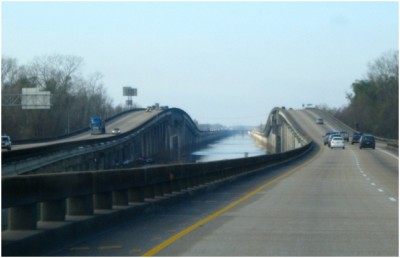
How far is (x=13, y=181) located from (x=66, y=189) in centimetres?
220

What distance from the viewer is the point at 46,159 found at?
186 feet

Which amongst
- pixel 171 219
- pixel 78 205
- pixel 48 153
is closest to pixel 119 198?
pixel 171 219

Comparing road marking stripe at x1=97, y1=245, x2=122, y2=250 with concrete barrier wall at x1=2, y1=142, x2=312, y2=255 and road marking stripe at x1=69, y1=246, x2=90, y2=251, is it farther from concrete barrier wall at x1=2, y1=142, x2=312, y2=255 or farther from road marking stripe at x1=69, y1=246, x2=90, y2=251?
concrete barrier wall at x1=2, y1=142, x2=312, y2=255

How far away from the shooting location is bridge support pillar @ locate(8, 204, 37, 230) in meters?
12.3

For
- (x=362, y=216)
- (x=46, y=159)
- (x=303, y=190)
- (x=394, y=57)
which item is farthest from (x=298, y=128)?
(x=362, y=216)

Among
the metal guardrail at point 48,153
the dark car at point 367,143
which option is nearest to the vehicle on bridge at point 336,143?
the dark car at point 367,143

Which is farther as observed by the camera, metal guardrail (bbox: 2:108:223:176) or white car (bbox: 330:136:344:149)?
white car (bbox: 330:136:344:149)

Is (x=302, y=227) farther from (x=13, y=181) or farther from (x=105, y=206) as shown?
(x=13, y=181)

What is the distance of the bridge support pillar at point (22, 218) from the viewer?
40.4 feet

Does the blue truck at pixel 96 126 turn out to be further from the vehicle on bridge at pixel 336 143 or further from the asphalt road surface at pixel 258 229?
the asphalt road surface at pixel 258 229

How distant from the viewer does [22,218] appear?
12.4 meters

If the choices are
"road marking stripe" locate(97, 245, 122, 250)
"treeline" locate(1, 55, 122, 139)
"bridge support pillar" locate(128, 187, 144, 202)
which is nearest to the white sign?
"treeline" locate(1, 55, 122, 139)

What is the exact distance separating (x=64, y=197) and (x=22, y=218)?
1371 mm

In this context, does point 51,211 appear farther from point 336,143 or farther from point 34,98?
point 336,143
